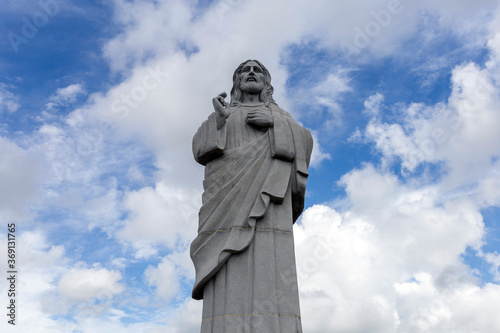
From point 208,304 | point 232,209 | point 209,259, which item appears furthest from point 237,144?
point 208,304

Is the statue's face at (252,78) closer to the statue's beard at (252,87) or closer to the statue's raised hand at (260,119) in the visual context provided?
the statue's beard at (252,87)

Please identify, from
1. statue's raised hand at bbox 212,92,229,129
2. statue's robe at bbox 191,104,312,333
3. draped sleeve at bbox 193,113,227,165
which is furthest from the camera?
statue's raised hand at bbox 212,92,229,129

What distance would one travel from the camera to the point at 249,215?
10344mm

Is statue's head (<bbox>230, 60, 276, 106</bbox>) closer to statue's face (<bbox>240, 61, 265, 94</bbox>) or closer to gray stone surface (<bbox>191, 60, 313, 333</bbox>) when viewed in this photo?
statue's face (<bbox>240, 61, 265, 94</bbox>)

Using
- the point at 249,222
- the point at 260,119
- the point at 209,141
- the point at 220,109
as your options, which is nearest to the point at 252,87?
the point at 260,119

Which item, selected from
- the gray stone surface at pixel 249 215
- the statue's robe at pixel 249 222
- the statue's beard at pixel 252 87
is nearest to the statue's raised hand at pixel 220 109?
the gray stone surface at pixel 249 215

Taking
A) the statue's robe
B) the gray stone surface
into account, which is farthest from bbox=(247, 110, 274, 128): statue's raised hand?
the statue's robe

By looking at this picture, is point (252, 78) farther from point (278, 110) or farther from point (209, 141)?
point (209, 141)

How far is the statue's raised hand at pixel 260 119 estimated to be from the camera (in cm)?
1159

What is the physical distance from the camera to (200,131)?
1191 centimetres

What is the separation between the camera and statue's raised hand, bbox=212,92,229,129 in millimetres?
11555

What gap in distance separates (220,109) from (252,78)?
5.59 ft

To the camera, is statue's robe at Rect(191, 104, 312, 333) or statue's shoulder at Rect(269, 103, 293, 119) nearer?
statue's robe at Rect(191, 104, 312, 333)

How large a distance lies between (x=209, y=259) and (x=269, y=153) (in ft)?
9.08
